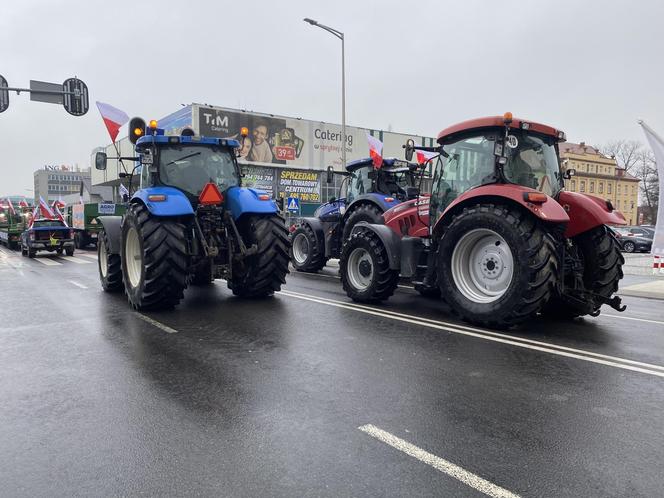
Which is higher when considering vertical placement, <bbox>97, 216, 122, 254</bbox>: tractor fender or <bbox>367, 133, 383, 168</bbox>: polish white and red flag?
<bbox>367, 133, 383, 168</bbox>: polish white and red flag

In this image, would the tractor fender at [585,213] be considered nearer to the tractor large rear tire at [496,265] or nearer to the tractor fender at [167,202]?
the tractor large rear tire at [496,265]

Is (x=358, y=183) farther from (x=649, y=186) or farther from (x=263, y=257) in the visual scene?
(x=649, y=186)

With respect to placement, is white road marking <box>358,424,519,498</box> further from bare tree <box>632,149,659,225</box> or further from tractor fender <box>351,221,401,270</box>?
bare tree <box>632,149,659,225</box>

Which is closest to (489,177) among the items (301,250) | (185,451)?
(185,451)

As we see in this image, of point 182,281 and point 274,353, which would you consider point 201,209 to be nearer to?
point 182,281

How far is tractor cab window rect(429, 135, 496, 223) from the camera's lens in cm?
679

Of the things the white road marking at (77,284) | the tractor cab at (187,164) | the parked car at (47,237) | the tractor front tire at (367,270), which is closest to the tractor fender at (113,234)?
the tractor cab at (187,164)

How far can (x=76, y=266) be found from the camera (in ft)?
51.2

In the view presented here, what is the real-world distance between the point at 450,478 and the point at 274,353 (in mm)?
2810

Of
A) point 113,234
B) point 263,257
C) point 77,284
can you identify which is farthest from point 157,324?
point 77,284

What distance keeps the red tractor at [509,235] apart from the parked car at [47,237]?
55.7 feet

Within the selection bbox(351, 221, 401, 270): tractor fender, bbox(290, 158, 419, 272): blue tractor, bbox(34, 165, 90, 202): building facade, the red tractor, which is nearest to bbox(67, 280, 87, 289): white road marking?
bbox(290, 158, 419, 272): blue tractor

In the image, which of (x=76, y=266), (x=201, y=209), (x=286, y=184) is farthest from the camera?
(x=286, y=184)

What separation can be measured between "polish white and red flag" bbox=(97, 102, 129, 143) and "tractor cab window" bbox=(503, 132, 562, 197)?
10.0 meters
